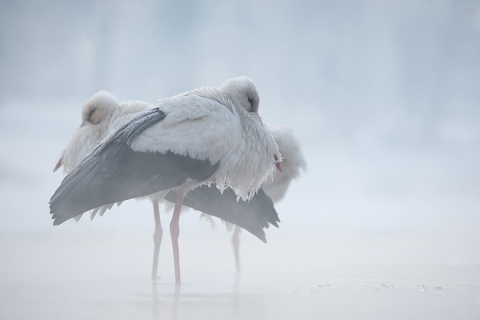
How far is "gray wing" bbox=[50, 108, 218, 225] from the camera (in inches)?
236

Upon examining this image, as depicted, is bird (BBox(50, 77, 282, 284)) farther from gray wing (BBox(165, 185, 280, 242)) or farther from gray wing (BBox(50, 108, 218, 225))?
gray wing (BBox(165, 185, 280, 242))

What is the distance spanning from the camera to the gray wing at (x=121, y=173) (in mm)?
5988

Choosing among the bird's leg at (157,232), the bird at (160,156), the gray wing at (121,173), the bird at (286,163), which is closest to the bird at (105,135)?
the bird's leg at (157,232)

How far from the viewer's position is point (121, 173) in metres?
6.00

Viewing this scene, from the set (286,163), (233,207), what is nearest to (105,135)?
(233,207)

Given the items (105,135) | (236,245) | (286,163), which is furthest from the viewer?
(286,163)

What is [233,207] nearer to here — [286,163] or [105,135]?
[105,135]

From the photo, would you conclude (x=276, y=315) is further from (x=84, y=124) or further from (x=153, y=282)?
(x=84, y=124)

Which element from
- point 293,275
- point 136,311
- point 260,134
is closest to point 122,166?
point 260,134

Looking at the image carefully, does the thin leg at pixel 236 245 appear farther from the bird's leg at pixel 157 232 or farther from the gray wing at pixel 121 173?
the gray wing at pixel 121 173

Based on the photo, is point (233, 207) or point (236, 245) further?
point (236, 245)

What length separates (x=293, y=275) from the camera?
24.0ft

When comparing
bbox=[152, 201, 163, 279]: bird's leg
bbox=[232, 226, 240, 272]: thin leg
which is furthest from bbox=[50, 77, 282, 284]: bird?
bbox=[232, 226, 240, 272]: thin leg

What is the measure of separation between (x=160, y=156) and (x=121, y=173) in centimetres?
33
